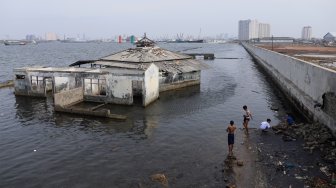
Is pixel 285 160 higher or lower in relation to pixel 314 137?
lower

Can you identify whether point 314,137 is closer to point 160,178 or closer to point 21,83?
point 160,178

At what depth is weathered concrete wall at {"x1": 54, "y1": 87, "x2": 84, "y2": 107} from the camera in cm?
3556

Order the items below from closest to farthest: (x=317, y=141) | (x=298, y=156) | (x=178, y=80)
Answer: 1. (x=298, y=156)
2. (x=317, y=141)
3. (x=178, y=80)

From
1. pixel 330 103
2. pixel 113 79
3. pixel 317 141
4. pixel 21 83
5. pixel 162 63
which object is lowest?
pixel 317 141

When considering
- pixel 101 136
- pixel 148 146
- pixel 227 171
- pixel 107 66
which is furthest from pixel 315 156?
pixel 107 66

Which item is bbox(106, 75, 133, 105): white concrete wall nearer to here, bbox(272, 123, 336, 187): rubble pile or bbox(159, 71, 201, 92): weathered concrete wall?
bbox(159, 71, 201, 92): weathered concrete wall

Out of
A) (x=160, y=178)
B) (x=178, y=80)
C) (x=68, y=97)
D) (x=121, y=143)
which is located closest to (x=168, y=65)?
(x=178, y=80)

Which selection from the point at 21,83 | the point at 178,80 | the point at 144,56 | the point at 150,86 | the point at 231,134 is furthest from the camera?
the point at 178,80

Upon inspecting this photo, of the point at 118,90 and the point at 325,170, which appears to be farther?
the point at 118,90

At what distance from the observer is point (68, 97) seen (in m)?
37.5

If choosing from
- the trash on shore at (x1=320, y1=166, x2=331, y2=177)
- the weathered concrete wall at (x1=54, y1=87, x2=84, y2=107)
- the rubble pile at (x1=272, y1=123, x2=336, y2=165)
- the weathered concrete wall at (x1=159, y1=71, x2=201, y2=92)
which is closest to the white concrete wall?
the weathered concrete wall at (x1=54, y1=87, x2=84, y2=107)

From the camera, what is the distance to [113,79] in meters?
37.4

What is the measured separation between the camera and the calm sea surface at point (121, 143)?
19.8 metres

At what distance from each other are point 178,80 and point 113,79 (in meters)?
16.1
